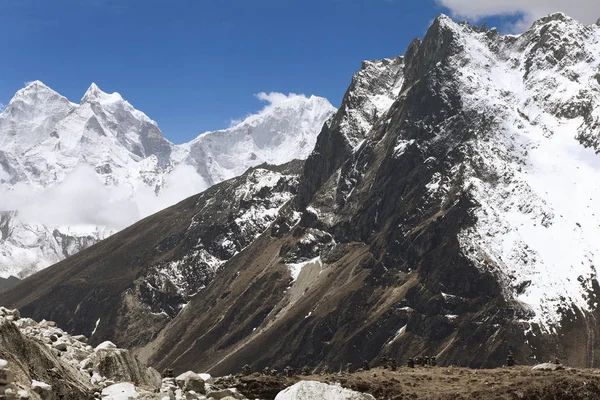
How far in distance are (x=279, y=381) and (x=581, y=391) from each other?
27799 mm

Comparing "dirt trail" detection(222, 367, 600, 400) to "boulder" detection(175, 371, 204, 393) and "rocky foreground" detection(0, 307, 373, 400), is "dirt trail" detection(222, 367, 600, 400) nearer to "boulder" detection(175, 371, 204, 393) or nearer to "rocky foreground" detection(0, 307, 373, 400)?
"boulder" detection(175, 371, 204, 393)

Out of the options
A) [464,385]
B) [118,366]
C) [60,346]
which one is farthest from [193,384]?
[464,385]

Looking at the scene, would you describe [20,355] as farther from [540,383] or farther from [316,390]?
[540,383]

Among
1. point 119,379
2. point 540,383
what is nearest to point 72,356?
point 119,379

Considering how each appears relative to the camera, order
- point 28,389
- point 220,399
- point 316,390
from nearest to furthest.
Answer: point 28,389 → point 316,390 → point 220,399

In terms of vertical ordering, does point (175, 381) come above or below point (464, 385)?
above

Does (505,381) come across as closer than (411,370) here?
Yes

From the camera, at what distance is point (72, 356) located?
152ft

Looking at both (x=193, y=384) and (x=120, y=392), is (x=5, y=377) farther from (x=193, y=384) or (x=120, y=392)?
(x=193, y=384)

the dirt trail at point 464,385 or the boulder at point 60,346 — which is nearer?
the boulder at point 60,346

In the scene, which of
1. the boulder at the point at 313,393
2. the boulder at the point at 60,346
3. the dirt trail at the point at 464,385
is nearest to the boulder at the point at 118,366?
the boulder at the point at 60,346

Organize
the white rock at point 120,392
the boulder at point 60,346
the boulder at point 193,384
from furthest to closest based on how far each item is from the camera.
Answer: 1. the boulder at point 193,384
2. the boulder at point 60,346
3. the white rock at point 120,392

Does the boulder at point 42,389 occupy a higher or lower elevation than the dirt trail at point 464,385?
higher

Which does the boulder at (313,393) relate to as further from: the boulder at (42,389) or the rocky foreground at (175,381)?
the boulder at (42,389)
